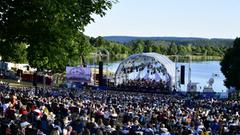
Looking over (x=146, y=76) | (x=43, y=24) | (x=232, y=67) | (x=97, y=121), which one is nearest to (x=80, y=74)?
(x=146, y=76)

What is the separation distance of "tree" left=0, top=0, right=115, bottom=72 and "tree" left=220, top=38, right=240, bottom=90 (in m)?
53.1

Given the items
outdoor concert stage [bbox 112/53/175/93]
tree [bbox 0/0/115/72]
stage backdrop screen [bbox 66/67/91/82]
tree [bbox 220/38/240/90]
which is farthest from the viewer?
tree [bbox 220/38/240/90]

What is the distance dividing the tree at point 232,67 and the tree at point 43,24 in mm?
53118

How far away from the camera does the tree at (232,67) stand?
70938mm

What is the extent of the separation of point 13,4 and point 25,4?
0.40m

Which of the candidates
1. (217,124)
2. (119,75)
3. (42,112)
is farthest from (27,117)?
(119,75)

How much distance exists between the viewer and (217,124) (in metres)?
23.9

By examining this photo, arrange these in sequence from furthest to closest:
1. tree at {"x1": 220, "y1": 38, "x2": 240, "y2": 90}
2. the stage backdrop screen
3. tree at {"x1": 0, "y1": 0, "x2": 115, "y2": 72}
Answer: tree at {"x1": 220, "y1": 38, "x2": 240, "y2": 90} → the stage backdrop screen → tree at {"x1": 0, "y1": 0, "x2": 115, "y2": 72}

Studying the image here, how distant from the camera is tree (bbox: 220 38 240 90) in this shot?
7094 centimetres

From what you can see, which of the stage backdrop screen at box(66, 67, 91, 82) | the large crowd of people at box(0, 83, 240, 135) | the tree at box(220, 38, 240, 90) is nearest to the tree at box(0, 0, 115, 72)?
the large crowd of people at box(0, 83, 240, 135)

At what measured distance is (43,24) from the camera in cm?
1786

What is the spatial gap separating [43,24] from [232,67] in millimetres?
56765

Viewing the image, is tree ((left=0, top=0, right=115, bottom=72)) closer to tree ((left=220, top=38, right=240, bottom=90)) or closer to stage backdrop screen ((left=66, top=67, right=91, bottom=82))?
stage backdrop screen ((left=66, top=67, right=91, bottom=82))

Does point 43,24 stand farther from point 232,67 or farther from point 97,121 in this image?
point 232,67
